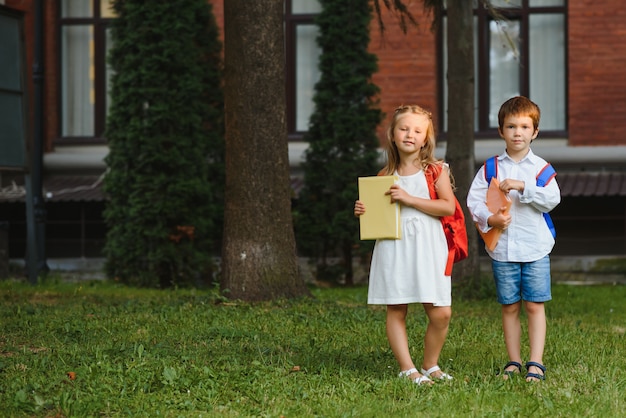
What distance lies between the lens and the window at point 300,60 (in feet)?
53.7

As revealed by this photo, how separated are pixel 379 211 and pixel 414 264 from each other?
1.14 ft

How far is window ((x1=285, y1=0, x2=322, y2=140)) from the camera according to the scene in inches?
645

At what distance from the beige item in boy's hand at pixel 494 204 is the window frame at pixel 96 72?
36.3 feet

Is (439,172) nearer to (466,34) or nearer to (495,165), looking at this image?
(495,165)

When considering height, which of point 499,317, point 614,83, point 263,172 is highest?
point 614,83

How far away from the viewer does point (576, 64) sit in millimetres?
15547

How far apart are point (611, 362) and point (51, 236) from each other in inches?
439

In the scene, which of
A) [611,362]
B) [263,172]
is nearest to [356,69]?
[263,172]

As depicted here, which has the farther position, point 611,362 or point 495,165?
point 611,362

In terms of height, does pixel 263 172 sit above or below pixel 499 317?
above

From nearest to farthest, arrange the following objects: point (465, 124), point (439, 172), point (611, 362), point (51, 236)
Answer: point (439, 172) < point (611, 362) < point (465, 124) < point (51, 236)

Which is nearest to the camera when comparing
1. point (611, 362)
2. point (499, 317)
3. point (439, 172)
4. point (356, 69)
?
point (439, 172)

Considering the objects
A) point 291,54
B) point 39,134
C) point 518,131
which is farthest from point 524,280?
point 291,54

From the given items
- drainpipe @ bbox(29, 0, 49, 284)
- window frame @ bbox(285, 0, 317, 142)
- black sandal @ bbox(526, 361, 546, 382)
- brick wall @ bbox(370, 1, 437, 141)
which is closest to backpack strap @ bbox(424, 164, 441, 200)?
black sandal @ bbox(526, 361, 546, 382)
